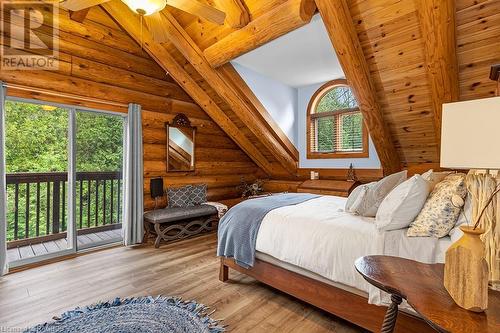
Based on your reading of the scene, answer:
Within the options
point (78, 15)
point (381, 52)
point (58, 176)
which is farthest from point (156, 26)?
point (58, 176)

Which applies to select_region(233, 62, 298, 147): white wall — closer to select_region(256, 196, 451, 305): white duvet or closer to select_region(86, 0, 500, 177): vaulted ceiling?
select_region(86, 0, 500, 177): vaulted ceiling

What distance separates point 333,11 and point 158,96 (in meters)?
2.85

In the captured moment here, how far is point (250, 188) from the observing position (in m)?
5.36

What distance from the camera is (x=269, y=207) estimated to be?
2.47 metres

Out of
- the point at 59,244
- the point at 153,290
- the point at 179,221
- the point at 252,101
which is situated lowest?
the point at 153,290

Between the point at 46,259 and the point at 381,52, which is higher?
the point at 381,52

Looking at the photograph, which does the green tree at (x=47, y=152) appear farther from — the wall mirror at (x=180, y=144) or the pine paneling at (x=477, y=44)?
the pine paneling at (x=477, y=44)

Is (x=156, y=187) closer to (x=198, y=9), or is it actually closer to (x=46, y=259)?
(x=46, y=259)

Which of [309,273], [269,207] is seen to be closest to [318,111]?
[269,207]

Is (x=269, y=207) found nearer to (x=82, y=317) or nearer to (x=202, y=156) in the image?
(x=82, y=317)

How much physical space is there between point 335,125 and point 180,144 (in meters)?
2.68

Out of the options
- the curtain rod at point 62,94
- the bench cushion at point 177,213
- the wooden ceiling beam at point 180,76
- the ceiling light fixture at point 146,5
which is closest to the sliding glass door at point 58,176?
the curtain rod at point 62,94

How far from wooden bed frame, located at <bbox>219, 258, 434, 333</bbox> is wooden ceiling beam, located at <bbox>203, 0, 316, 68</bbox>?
2.25m

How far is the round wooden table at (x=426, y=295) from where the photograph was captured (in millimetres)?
851
